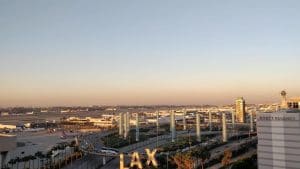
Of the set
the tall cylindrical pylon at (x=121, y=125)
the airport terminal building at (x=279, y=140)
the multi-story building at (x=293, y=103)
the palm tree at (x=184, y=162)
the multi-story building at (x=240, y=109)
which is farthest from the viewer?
the multi-story building at (x=240, y=109)

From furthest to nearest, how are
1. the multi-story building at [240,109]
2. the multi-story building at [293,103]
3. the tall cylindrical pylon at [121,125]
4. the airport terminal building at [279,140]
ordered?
the multi-story building at [240,109]
the tall cylindrical pylon at [121,125]
the multi-story building at [293,103]
the airport terminal building at [279,140]

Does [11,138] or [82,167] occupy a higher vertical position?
[11,138]

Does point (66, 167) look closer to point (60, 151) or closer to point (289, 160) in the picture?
point (60, 151)

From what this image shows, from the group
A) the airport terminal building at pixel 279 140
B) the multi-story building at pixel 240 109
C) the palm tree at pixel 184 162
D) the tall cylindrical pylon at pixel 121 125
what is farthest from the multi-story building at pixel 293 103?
the multi-story building at pixel 240 109

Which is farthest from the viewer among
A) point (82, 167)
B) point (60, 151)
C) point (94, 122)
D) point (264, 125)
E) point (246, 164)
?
point (94, 122)

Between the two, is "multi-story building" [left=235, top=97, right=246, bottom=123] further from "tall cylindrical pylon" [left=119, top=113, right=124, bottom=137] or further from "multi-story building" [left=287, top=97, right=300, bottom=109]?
"multi-story building" [left=287, top=97, right=300, bottom=109]

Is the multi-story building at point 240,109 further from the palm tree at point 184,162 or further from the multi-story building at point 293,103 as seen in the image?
the palm tree at point 184,162

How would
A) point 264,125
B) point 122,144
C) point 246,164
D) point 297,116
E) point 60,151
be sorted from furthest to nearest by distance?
point 122,144
point 60,151
point 246,164
point 264,125
point 297,116

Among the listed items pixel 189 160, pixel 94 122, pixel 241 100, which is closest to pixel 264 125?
pixel 189 160
